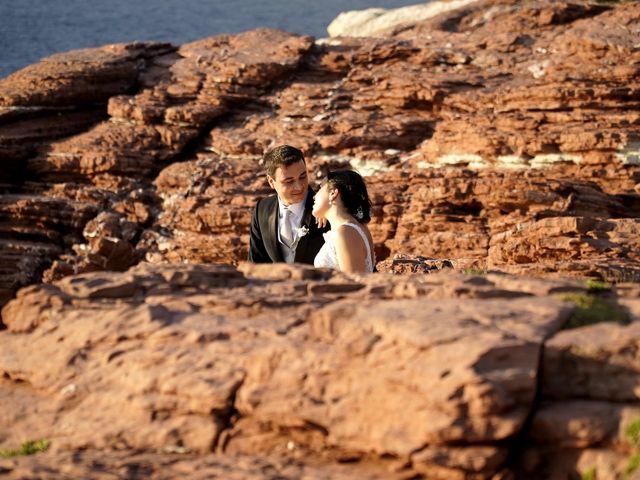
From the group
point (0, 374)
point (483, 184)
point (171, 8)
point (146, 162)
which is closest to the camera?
point (0, 374)

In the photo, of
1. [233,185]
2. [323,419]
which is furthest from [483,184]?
[323,419]

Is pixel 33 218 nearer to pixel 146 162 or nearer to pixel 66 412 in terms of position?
pixel 146 162

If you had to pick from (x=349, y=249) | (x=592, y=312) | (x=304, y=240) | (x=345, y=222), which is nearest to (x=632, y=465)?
(x=592, y=312)

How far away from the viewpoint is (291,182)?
10469mm

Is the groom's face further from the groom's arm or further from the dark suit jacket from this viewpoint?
the groom's arm

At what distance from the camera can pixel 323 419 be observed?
242 inches

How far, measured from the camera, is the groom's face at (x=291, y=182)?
10398 millimetres

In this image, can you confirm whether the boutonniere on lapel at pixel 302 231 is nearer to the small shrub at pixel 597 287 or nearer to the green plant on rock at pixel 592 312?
the small shrub at pixel 597 287

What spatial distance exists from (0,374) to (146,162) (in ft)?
59.0

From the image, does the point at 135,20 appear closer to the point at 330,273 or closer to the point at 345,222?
the point at 345,222

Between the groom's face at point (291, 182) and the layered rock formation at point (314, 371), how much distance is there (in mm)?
2816

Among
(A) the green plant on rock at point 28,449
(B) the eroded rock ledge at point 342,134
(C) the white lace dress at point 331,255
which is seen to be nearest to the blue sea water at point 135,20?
(B) the eroded rock ledge at point 342,134

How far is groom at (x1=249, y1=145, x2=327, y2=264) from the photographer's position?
10.4 meters

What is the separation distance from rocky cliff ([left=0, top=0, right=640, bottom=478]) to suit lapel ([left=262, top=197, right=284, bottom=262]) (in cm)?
133
